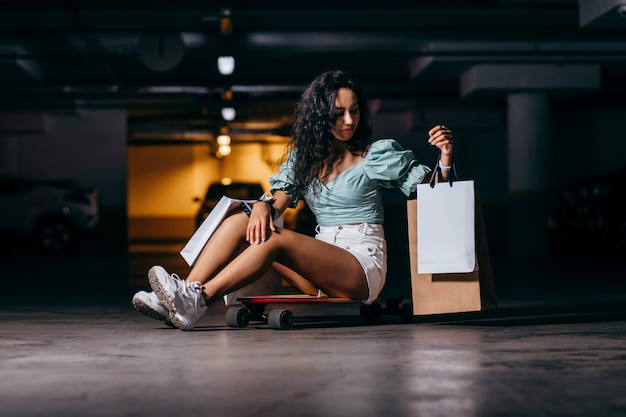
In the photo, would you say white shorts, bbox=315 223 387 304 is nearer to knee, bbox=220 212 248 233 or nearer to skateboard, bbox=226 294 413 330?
skateboard, bbox=226 294 413 330

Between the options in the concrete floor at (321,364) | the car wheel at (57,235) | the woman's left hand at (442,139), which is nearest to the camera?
Result: the concrete floor at (321,364)

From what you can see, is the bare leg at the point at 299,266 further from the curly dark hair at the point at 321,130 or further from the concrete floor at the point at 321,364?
the curly dark hair at the point at 321,130

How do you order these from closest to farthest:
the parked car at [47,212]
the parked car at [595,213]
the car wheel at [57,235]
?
the parked car at [595,213] < the parked car at [47,212] < the car wheel at [57,235]

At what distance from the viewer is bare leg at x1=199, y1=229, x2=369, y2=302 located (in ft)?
16.5

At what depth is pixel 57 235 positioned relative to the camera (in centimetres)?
1855

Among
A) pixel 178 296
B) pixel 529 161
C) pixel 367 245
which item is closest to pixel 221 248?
pixel 178 296

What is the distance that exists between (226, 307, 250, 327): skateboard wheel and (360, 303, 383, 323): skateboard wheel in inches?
28.8

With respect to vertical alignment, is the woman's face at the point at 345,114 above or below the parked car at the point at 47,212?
below

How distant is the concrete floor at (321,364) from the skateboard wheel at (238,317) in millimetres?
47

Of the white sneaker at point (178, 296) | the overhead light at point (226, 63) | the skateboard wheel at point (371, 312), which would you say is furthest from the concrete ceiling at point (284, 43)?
the white sneaker at point (178, 296)

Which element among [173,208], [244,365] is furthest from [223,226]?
[173,208]

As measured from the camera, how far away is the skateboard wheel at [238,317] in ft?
18.5

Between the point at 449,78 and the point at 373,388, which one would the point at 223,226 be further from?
the point at 449,78

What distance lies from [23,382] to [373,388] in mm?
1309
